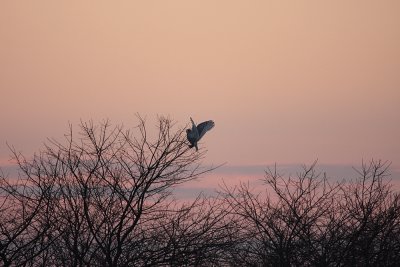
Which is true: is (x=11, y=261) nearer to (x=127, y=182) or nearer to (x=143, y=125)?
(x=127, y=182)

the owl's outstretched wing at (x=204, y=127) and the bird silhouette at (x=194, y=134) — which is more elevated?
the owl's outstretched wing at (x=204, y=127)

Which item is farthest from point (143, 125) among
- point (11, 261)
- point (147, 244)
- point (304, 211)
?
point (304, 211)

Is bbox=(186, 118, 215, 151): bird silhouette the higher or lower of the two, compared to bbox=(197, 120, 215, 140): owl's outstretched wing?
lower

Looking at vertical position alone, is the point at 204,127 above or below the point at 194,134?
above

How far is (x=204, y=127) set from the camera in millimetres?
15891

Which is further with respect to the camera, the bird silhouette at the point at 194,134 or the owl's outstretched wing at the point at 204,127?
the owl's outstretched wing at the point at 204,127

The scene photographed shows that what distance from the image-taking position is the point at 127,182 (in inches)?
564

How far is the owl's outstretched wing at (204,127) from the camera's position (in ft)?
49.8

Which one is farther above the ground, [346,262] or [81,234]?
[81,234]

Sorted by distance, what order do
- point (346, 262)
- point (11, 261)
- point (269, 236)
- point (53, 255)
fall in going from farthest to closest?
point (269, 236), point (346, 262), point (53, 255), point (11, 261)

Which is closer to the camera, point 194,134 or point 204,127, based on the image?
point 194,134

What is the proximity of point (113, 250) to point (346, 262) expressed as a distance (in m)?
6.34

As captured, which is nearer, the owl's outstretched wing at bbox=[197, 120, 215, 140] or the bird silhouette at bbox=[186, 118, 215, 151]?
the bird silhouette at bbox=[186, 118, 215, 151]

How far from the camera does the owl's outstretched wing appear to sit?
15.2 m
